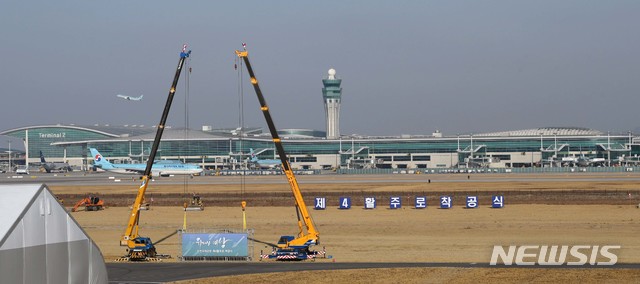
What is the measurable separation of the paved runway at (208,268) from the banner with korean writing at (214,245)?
130 centimetres

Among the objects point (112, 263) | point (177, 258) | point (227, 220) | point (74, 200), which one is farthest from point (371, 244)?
point (74, 200)

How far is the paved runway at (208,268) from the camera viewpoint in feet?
117

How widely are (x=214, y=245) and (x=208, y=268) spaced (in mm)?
3767

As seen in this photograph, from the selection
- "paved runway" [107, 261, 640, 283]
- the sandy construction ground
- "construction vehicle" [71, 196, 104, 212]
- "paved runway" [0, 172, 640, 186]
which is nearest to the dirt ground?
the sandy construction ground

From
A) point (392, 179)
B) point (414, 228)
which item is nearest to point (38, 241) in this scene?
point (414, 228)

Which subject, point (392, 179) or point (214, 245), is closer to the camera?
point (214, 245)

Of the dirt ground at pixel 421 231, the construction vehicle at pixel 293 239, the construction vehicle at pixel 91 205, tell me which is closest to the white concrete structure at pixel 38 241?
the dirt ground at pixel 421 231

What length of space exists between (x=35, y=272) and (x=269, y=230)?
3532 cm

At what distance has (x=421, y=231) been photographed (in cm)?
5453

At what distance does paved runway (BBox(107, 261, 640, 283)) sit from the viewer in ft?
117

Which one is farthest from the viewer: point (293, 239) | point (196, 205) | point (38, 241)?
point (196, 205)

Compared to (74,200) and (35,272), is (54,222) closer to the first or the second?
(35,272)

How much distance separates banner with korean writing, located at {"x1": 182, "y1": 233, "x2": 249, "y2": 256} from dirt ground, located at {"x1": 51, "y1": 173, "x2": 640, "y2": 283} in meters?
2.64

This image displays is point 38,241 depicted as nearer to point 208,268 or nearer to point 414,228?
point 208,268
